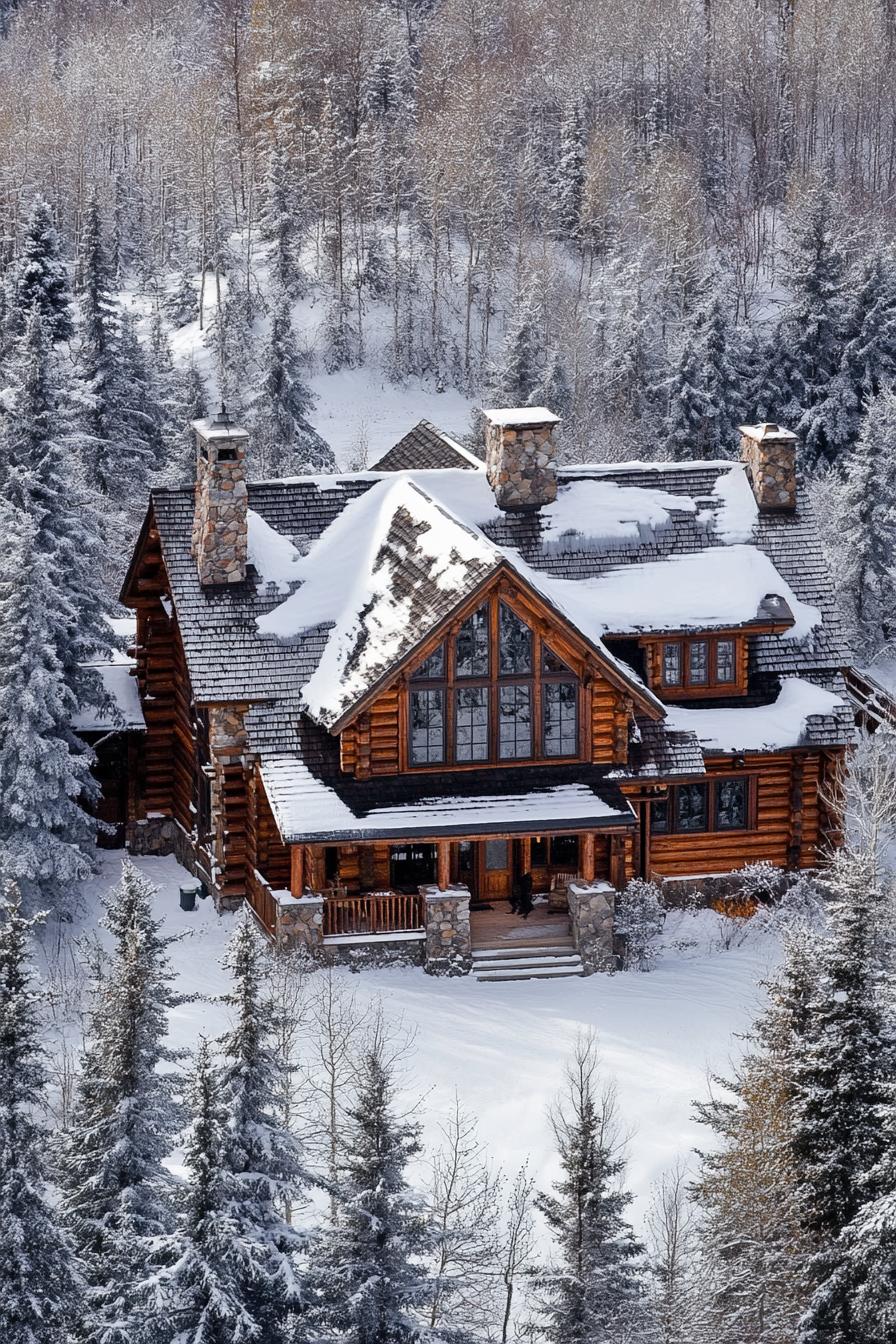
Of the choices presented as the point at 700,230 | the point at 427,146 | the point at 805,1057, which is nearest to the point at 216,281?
the point at 427,146

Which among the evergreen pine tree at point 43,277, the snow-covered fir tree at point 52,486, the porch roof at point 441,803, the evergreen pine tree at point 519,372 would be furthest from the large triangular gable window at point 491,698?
the evergreen pine tree at point 43,277

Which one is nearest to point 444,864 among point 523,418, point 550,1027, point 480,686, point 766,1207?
point 480,686

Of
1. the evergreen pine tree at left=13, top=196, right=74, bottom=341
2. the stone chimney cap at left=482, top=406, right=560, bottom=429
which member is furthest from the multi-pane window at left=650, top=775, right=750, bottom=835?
the evergreen pine tree at left=13, top=196, right=74, bottom=341

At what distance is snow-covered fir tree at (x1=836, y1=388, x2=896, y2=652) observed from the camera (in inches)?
2047

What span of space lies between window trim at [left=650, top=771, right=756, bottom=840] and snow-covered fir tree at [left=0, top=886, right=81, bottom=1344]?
57.1 feet

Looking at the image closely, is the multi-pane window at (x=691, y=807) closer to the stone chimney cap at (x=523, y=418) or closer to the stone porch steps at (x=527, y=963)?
the stone porch steps at (x=527, y=963)

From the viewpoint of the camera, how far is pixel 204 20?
410ft

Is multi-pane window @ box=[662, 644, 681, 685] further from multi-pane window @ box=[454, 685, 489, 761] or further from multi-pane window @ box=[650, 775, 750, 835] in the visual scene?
multi-pane window @ box=[454, 685, 489, 761]

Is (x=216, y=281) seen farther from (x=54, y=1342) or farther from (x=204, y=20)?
(x=54, y=1342)

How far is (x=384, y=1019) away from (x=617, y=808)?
554cm

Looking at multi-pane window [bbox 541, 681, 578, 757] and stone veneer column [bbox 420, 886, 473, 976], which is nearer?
stone veneer column [bbox 420, 886, 473, 976]

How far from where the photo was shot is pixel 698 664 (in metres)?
37.1

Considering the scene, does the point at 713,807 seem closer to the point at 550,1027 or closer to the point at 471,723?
the point at 471,723

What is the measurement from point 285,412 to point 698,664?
1272 inches
